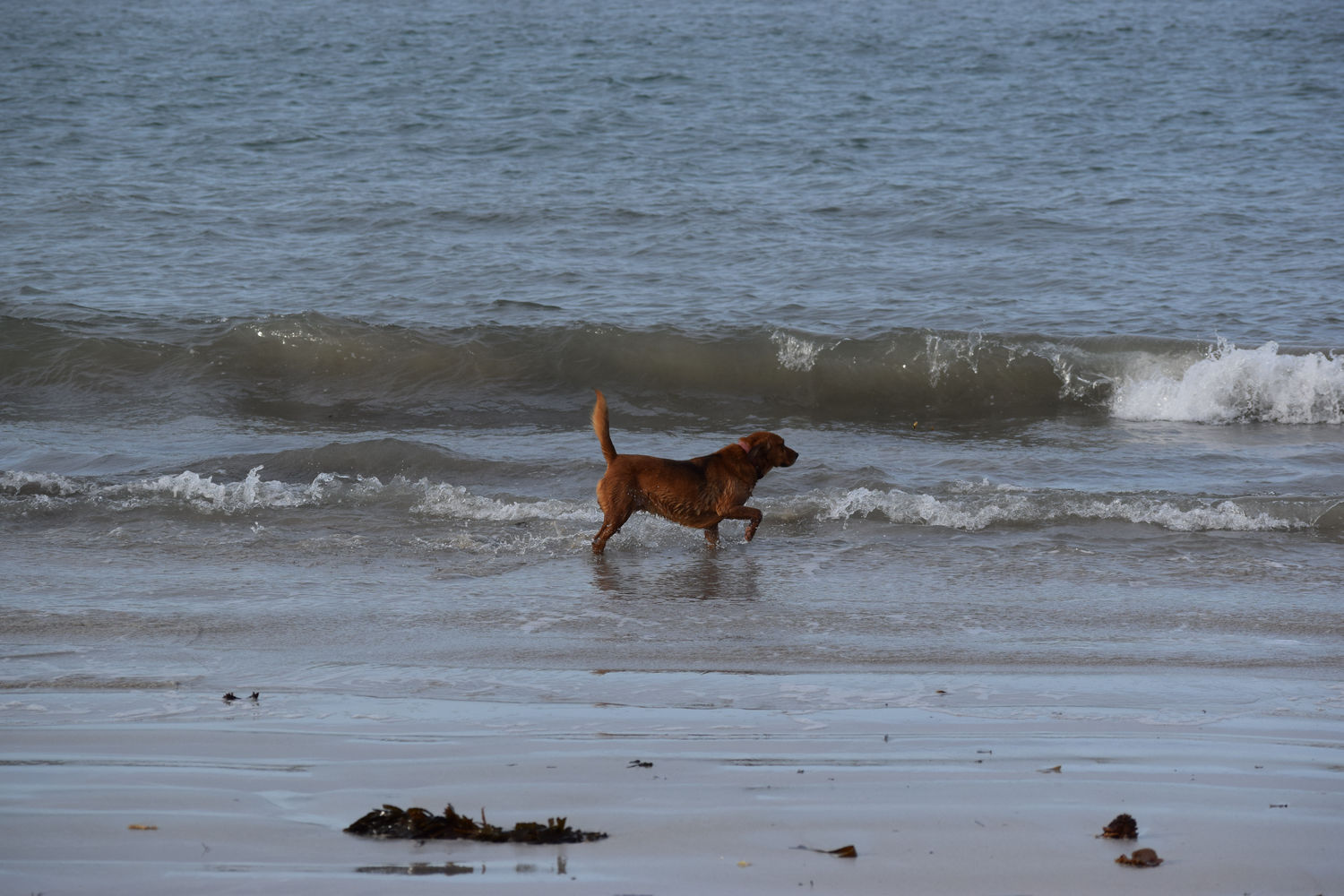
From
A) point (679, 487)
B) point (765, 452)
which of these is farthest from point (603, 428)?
point (765, 452)

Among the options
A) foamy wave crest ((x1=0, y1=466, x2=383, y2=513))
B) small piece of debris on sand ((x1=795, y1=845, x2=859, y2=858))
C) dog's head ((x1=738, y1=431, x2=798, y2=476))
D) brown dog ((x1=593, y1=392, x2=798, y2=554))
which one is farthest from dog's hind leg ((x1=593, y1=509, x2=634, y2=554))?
small piece of debris on sand ((x1=795, y1=845, x2=859, y2=858))

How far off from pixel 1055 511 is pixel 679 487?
2.34 metres

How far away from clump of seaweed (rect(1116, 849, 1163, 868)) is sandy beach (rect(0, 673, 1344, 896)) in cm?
3

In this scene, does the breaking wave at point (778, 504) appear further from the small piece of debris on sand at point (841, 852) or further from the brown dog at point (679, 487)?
the small piece of debris on sand at point (841, 852)

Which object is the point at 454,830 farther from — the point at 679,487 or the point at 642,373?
the point at 642,373

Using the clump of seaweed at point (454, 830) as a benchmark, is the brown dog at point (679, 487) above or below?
above

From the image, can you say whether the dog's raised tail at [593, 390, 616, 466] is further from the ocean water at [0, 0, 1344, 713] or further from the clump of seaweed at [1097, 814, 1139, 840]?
the clump of seaweed at [1097, 814, 1139, 840]

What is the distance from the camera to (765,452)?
7.62m

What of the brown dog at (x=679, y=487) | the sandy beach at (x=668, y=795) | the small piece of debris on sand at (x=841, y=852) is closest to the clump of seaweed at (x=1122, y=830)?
the sandy beach at (x=668, y=795)

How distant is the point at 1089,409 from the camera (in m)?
11.7

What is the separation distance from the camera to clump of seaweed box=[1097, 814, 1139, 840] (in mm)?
3189

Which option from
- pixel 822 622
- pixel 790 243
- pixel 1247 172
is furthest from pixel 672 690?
pixel 1247 172

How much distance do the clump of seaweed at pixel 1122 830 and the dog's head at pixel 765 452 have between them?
14.6 ft

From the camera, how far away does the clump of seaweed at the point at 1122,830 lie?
3.19m
